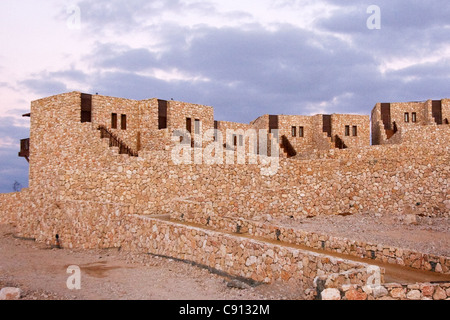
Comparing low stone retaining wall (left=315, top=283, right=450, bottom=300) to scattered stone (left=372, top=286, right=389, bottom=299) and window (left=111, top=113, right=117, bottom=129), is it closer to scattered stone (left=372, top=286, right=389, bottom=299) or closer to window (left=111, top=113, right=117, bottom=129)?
scattered stone (left=372, top=286, right=389, bottom=299)

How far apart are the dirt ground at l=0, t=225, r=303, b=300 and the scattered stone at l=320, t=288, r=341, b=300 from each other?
1.67m

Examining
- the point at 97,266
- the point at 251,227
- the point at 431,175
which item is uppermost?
the point at 431,175

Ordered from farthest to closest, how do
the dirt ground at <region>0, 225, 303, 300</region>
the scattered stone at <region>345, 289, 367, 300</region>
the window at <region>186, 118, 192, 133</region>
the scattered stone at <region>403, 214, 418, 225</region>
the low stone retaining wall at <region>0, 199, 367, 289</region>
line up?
the window at <region>186, 118, 192, 133</region> < the scattered stone at <region>403, 214, 418, 225</region> < the low stone retaining wall at <region>0, 199, 367, 289</region> < the dirt ground at <region>0, 225, 303, 300</region> < the scattered stone at <region>345, 289, 367, 300</region>

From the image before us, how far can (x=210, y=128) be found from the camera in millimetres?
30109

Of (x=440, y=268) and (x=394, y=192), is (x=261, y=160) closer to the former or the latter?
(x=394, y=192)

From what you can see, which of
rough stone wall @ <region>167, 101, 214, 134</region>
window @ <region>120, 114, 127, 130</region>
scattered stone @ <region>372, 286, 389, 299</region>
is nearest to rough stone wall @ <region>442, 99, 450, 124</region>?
rough stone wall @ <region>167, 101, 214, 134</region>

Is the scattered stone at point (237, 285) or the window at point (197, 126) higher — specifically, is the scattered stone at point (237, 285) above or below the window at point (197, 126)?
below

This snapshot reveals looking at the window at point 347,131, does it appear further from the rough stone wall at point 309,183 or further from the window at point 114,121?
the window at point 114,121

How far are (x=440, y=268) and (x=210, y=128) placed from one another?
69.5 ft

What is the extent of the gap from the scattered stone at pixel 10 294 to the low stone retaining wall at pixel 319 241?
844 centimetres

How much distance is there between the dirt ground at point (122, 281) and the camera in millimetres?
10258

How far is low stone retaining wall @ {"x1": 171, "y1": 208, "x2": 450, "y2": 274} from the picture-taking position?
1112cm

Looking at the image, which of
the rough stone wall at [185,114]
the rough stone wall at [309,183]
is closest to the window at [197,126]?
the rough stone wall at [185,114]
